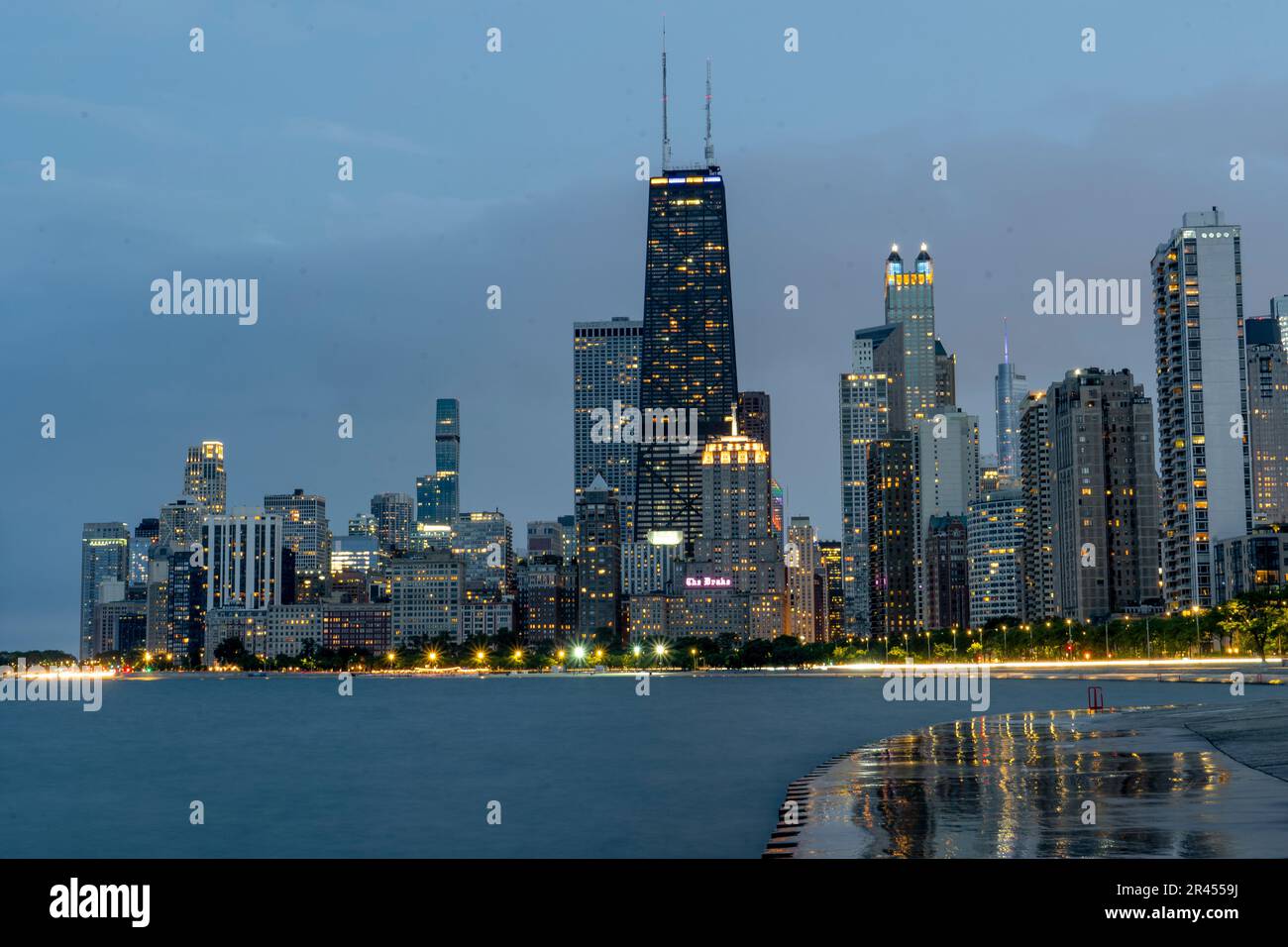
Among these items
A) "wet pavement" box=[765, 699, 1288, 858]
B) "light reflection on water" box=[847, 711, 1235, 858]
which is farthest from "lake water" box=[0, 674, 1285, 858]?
"light reflection on water" box=[847, 711, 1235, 858]

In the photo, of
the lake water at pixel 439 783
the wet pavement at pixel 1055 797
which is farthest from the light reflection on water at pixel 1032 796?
the lake water at pixel 439 783

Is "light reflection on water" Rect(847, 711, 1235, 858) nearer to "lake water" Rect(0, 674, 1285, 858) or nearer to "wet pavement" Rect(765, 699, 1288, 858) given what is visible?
"wet pavement" Rect(765, 699, 1288, 858)

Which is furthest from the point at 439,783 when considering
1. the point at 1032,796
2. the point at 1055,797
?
the point at 1055,797

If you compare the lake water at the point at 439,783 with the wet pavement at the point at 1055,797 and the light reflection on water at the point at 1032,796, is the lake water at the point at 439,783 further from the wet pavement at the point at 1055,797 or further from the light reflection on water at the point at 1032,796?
the light reflection on water at the point at 1032,796

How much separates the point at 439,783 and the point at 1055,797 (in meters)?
43.8

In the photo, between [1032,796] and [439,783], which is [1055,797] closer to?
[1032,796]

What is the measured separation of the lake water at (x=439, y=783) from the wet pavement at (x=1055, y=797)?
16.6ft

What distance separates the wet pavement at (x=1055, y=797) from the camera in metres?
30.6

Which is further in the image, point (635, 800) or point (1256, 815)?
point (635, 800)

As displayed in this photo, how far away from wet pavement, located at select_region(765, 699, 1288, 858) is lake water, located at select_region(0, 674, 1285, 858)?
505 cm
